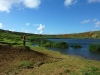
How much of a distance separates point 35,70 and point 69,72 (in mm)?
2457

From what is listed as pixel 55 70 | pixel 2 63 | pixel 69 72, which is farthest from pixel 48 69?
pixel 2 63

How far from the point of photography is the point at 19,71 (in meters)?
12.9

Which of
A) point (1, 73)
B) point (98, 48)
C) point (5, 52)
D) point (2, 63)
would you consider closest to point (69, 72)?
point (1, 73)

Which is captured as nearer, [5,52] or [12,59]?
[12,59]

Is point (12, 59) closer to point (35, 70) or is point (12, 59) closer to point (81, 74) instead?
point (35, 70)

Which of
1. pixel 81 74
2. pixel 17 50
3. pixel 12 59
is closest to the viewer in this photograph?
pixel 81 74

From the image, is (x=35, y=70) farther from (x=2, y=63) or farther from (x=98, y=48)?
(x=98, y=48)

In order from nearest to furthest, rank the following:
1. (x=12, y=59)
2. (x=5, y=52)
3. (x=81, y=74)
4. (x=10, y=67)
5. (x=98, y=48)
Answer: (x=81, y=74) → (x=10, y=67) → (x=12, y=59) → (x=5, y=52) → (x=98, y=48)

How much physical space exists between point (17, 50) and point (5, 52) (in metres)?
1.63

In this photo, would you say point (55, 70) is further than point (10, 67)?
No

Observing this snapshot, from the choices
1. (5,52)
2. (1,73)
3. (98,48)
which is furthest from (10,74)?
(98,48)

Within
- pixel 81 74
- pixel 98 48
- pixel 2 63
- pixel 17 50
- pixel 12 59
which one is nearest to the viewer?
pixel 81 74

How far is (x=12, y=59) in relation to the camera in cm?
1669

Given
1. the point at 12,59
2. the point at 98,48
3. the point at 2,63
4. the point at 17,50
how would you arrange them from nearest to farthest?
the point at 2,63 → the point at 12,59 → the point at 17,50 → the point at 98,48
